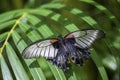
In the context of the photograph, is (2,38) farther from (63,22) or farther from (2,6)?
(2,6)

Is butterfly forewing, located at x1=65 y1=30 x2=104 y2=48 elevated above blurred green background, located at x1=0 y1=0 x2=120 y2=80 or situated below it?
above

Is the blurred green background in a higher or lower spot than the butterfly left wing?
lower

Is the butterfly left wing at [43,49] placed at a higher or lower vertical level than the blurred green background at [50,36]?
higher
